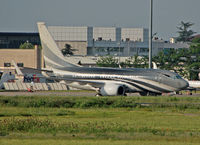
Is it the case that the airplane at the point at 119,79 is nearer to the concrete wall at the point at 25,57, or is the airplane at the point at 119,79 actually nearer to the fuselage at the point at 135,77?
the fuselage at the point at 135,77

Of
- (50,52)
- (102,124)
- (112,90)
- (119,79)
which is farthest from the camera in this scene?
(50,52)

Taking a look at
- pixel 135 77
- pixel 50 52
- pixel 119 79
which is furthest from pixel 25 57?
pixel 135 77

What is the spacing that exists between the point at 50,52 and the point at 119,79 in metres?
13.5

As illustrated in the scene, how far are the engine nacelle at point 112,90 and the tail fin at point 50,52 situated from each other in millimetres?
8815

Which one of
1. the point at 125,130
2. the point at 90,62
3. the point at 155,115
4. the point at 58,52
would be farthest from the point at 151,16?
the point at 90,62

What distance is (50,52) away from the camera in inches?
3474

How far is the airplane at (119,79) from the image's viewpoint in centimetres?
7725

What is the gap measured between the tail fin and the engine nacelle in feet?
28.9

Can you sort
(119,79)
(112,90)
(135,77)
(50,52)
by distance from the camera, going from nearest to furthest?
(112,90) < (135,77) < (119,79) < (50,52)

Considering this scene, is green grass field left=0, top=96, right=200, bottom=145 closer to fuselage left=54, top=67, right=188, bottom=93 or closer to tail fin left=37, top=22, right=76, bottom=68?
fuselage left=54, top=67, right=188, bottom=93

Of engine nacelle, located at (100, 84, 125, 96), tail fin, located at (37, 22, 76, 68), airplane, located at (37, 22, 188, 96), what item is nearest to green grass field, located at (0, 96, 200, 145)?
airplane, located at (37, 22, 188, 96)

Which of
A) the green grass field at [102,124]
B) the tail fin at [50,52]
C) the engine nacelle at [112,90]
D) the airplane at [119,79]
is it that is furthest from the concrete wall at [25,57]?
the green grass field at [102,124]

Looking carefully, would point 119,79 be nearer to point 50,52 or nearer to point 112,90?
point 112,90

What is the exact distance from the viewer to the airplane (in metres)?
77.2
